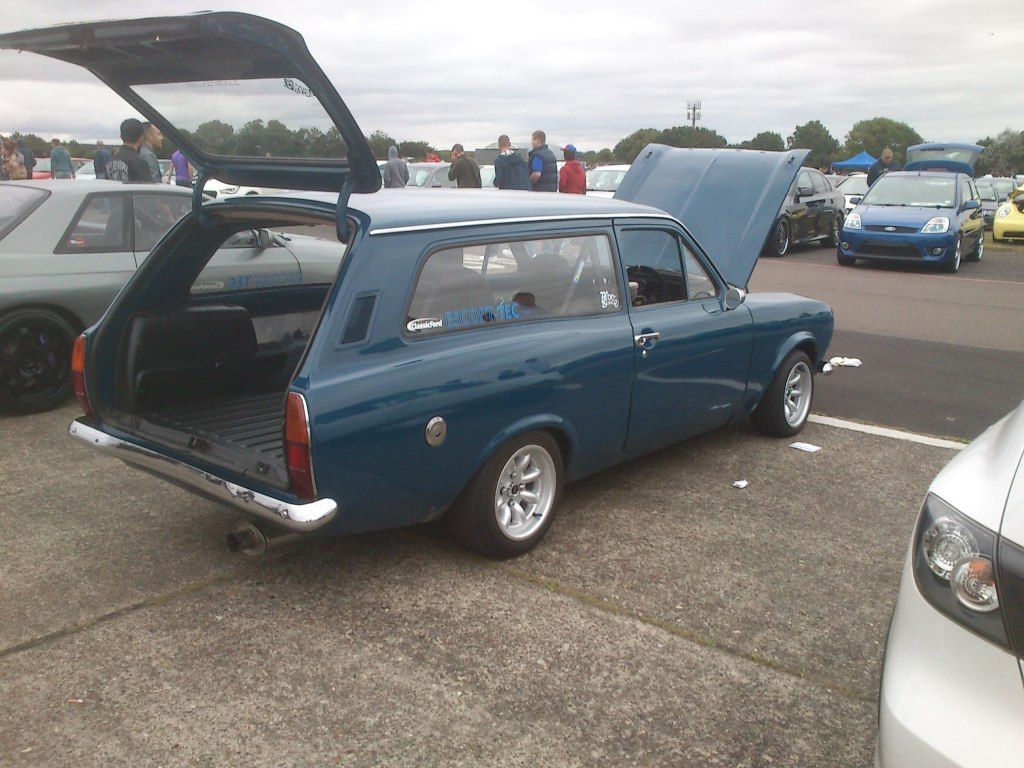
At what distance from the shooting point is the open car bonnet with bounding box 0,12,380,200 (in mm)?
3371

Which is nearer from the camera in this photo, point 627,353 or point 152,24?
point 152,24

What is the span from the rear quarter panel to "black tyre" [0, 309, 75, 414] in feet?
14.7

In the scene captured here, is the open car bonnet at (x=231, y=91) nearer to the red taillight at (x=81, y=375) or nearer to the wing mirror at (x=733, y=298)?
the red taillight at (x=81, y=375)

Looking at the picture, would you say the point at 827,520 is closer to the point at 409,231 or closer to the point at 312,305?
the point at 409,231

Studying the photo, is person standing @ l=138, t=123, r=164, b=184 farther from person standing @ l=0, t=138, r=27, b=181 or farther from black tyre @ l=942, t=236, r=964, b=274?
black tyre @ l=942, t=236, r=964, b=274

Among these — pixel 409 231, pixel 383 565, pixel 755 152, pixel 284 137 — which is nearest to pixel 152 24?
pixel 284 137

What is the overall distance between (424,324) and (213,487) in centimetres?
106

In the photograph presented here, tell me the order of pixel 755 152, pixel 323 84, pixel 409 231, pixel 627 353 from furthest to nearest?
pixel 755 152, pixel 627 353, pixel 409 231, pixel 323 84

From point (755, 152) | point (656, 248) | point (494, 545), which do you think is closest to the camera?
point (494, 545)

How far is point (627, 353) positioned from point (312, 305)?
6.11 ft

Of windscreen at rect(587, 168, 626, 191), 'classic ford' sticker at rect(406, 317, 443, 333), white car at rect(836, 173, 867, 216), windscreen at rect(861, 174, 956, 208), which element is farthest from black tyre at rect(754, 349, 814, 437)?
white car at rect(836, 173, 867, 216)

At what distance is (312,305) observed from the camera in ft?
17.0

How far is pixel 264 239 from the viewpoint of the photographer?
21.5 feet

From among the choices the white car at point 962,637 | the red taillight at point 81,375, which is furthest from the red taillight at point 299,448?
the white car at point 962,637
